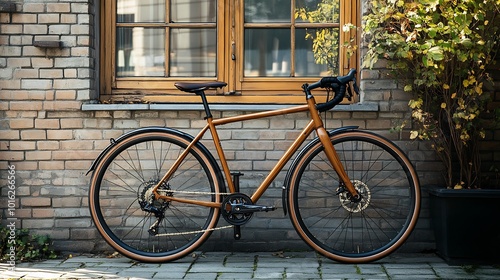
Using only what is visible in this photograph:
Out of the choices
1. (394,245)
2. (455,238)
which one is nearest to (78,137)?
(394,245)

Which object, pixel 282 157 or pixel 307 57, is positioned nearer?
pixel 282 157

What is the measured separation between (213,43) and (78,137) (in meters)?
1.23

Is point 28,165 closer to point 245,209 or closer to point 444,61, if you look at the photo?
point 245,209

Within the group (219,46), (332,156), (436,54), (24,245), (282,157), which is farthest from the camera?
(219,46)

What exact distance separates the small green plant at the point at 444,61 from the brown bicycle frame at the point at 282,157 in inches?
20.6

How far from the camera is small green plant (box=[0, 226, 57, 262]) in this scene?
221 inches

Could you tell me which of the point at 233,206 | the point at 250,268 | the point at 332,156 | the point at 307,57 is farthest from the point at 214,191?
the point at 307,57

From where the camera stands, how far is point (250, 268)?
5.24m

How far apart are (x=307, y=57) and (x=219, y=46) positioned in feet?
2.20

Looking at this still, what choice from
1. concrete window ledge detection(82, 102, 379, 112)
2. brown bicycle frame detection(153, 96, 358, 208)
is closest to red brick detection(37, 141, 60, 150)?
concrete window ledge detection(82, 102, 379, 112)

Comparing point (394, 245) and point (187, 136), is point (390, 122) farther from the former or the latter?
point (187, 136)

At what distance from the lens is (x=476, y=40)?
5141 mm

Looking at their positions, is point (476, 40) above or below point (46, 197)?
above

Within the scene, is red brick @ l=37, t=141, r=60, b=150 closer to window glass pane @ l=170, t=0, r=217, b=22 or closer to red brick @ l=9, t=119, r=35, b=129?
red brick @ l=9, t=119, r=35, b=129
